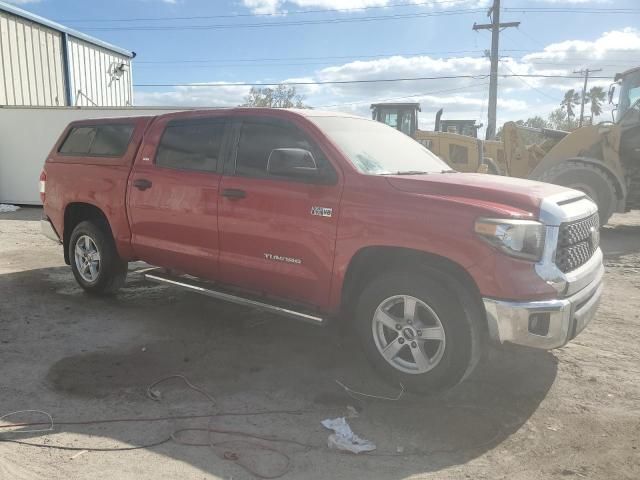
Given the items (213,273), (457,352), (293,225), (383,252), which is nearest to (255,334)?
(213,273)

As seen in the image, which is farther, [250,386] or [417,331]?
[250,386]

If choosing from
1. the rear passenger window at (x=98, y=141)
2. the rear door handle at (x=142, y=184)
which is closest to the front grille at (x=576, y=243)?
the rear door handle at (x=142, y=184)

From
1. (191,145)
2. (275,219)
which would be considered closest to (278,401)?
(275,219)

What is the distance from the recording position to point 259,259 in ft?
14.6

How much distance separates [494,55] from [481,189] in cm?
2786

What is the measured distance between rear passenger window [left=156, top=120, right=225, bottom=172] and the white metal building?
13168 mm

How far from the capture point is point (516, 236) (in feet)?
11.0

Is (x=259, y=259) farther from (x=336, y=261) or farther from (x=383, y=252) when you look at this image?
(x=383, y=252)

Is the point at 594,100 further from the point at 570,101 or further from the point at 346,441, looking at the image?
the point at 346,441

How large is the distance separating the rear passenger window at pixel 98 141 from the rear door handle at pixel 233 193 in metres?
1.65

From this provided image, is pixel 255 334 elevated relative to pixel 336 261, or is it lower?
lower

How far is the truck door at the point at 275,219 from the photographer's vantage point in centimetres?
406

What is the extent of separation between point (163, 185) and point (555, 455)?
3.89 meters

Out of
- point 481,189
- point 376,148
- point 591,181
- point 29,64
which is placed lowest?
point 591,181
